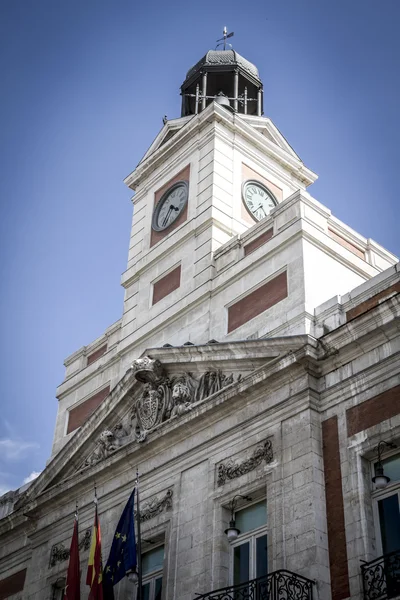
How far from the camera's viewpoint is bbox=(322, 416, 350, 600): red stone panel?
50.2 ft

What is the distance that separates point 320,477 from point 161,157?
14161mm

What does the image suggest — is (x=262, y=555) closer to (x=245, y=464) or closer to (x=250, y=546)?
(x=250, y=546)

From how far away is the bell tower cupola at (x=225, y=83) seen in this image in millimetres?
30891

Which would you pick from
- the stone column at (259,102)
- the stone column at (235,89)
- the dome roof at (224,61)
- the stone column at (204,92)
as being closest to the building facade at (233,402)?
the stone column at (204,92)

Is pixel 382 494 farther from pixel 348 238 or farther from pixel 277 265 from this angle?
pixel 348 238

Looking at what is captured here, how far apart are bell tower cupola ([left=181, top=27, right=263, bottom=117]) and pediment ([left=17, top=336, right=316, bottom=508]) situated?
12.1 metres

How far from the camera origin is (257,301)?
2091 centimetres

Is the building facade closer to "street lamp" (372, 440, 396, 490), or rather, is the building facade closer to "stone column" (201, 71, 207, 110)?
"street lamp" (372, 440, 396, 490)

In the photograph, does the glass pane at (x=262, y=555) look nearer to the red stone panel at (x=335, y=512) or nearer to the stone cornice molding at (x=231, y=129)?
the red stone panel at (x=335, y=512)

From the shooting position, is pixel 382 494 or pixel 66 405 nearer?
pixel 382 494

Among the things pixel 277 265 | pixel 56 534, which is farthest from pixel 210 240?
pixel 56 534

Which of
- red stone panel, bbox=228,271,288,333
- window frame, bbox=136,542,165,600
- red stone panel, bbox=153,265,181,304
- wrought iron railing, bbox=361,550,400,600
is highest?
red stone panel, bbox=153,265,181,304

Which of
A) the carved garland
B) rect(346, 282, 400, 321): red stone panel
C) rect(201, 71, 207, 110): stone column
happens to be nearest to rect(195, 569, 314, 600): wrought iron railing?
the carved garland

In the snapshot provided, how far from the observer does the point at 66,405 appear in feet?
85.1
